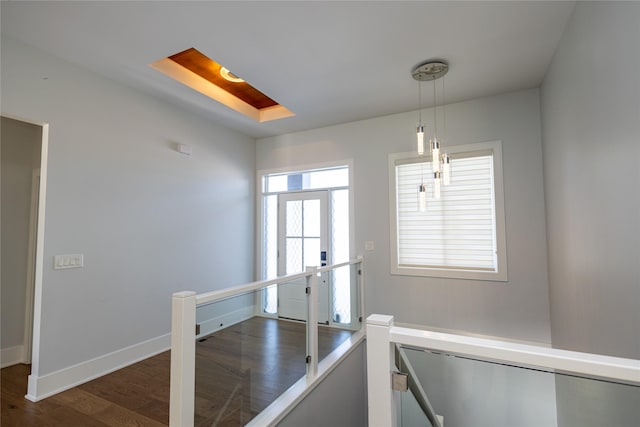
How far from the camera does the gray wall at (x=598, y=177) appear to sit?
136cm

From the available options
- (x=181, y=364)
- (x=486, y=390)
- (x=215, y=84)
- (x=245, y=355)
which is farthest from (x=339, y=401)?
(x=215, y=84)

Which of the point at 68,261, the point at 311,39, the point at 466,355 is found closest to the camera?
the point at 466,355

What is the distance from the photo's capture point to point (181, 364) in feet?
4.62

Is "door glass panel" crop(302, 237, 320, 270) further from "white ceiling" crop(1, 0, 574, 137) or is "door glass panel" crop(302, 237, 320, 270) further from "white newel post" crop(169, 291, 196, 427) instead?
"white newel post" crop(169, 291, 196, 427)

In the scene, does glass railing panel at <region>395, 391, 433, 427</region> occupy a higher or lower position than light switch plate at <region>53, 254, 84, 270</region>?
lower

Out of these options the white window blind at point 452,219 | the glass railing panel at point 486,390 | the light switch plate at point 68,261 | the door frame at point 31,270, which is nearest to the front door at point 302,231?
the white window blind at point 452,219

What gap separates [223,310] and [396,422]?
1111 millimetres

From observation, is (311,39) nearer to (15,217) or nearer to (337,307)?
(337,307)

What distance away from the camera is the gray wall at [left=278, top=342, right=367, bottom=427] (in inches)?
87.7

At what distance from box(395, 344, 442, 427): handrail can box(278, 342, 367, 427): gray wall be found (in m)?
1.12

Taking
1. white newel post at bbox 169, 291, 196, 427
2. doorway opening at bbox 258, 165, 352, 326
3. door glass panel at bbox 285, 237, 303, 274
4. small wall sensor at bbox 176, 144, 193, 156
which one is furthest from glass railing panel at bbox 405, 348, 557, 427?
small wall sensor at bbox 176, 144, 193, 156

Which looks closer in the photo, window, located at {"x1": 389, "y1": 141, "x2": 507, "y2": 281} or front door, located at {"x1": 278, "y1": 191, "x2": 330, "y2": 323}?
window, located at {"x1": 389, "y1": 141, "x2": 507, "y2": 281}

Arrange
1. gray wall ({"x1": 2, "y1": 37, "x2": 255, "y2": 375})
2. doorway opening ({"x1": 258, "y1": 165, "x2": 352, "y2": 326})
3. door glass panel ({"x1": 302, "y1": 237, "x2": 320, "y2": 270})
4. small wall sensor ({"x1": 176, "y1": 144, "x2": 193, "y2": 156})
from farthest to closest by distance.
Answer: door glass panel ({"x1": 302, "y1": 237, "x2": 320, "y2": 270}) < doorway opening ({"x1": 258, "y1": 165, "x2": 352, "y2": 326}) < small wall sensor ({"x1": 176, "y1": 144, "x2": 193, "y2": 156}) < gray wall ({"x1": 2, "y1": 37, "x2": 255, "y2": 375})

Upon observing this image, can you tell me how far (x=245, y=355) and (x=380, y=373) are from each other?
1197 millimetres
